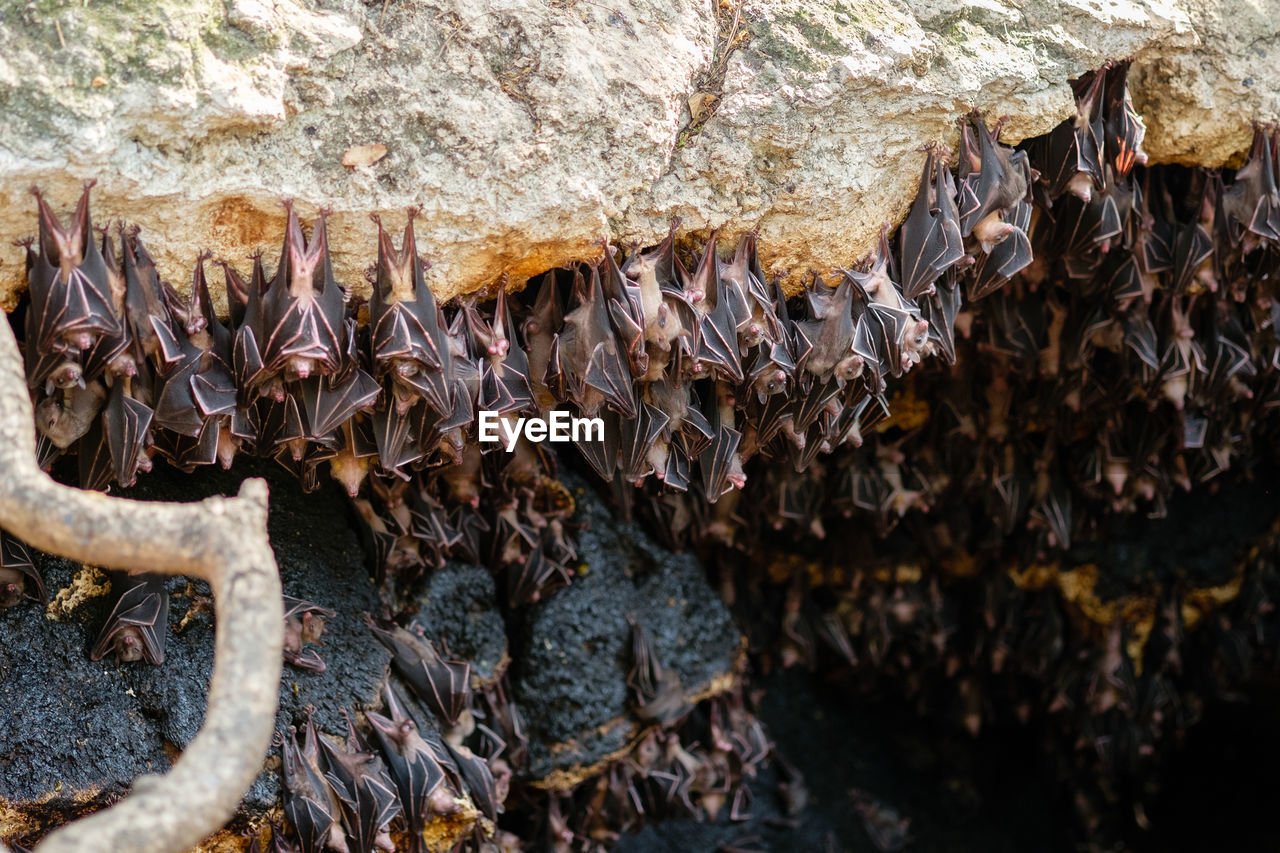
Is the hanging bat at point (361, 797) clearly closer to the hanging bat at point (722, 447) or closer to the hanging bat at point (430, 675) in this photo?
the hanging bat at point (430, 675)

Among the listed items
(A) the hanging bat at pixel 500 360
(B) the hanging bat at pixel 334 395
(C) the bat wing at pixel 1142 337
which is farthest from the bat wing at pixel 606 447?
(C) the bat wing at pixel 1142 337

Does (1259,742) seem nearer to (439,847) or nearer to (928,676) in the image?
(928,676)

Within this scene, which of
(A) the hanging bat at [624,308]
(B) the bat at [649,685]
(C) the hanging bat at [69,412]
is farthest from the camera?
(B) the bat at [649,685]

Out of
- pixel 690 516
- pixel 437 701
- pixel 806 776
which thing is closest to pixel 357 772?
pixel 437 701

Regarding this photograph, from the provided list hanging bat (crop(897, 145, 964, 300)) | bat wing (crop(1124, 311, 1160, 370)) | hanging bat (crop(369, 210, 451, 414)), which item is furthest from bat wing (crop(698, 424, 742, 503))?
bat wing (crop(1124, 311, 1160, 370))

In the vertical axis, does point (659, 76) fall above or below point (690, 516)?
above

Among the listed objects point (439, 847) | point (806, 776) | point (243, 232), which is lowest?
point (806, 776)
